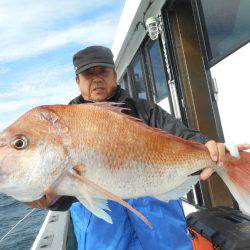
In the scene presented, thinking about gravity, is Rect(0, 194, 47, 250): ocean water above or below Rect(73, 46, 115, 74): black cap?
below

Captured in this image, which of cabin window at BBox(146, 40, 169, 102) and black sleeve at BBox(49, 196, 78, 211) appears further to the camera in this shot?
cabin window at BBox(146, 40, 169, 102)

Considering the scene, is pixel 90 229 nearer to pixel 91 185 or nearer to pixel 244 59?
pixel 91 185

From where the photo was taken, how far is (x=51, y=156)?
1.73 meters

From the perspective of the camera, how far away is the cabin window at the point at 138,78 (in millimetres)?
7414

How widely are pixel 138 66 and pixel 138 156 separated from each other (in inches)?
233

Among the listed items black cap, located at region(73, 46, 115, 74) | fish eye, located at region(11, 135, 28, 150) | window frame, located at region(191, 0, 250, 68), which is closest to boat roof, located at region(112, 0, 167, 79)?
window frame, located at region(191, 0, 250, 68)

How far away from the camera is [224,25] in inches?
139

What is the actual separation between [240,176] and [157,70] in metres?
4.27

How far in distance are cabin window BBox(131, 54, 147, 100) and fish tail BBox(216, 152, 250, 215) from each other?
5406 mm

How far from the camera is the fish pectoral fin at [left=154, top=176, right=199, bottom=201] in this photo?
6.27 feet

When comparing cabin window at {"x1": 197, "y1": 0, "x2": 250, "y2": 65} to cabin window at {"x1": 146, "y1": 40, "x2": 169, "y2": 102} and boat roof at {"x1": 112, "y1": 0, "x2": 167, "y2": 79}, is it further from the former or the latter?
cabin window at {"x1": 146, "y1": 40, "x2": 169, "y2": 102}

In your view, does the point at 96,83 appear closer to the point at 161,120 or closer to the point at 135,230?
the point at 161,120

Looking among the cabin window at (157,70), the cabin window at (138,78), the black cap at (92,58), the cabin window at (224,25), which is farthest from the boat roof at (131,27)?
the black cap at (92,58)

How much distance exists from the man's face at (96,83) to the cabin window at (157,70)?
9.09 ft
